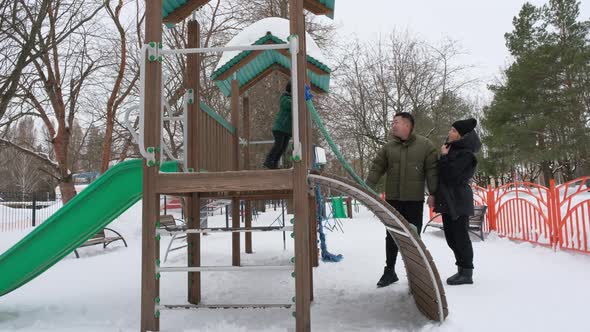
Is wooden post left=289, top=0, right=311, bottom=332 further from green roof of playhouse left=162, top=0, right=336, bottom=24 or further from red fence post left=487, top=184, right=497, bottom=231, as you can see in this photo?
red fence post left=487, top=184, right=497, bottom=231

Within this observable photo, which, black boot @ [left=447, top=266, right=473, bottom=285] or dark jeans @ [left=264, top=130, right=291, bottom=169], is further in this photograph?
dark jeans @ [left=264, top=130, right=291, bottom=169]

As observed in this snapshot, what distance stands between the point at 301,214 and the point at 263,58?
393cm

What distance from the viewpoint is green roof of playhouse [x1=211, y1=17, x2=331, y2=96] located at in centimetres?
558

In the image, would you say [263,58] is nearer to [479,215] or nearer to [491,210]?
[479,215]


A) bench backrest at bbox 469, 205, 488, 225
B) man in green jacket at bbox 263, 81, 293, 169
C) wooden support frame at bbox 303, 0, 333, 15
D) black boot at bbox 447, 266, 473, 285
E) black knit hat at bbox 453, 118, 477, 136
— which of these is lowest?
black boot at bbox 447, 266, 473, 285

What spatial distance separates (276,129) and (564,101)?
74.2 feet

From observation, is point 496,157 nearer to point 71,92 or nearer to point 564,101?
point 564,101

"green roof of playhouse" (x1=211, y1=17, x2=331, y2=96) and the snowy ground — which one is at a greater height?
"green roof of playhouse" (x1=211, y1=17, x2=331, y2=96)

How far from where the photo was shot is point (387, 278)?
179 inches

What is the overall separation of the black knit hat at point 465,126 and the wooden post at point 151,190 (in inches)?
110

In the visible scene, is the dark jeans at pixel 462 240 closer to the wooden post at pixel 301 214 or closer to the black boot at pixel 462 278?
the black boot at pixel 462 278

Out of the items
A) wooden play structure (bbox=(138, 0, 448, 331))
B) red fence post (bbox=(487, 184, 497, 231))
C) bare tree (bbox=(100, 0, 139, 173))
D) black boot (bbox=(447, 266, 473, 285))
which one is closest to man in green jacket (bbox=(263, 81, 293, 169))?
wooden play structure (bbox=(138, 0, 448, 331))

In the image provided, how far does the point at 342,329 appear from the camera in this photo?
345 centimetres

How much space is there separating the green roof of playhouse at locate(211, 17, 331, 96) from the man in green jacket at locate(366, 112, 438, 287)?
197 centimetres
